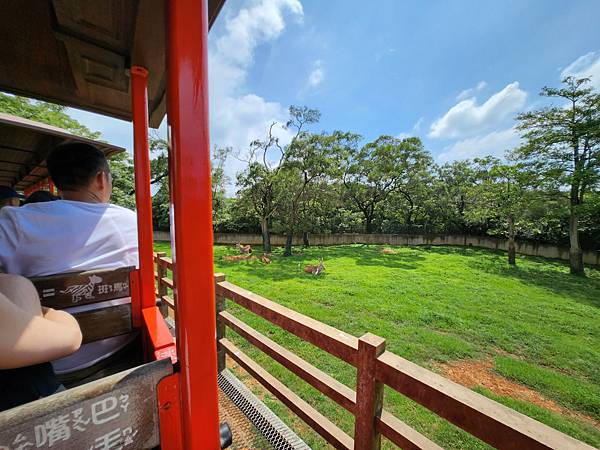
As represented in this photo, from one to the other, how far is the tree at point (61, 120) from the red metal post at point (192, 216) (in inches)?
295

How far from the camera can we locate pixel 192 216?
0.64 meters

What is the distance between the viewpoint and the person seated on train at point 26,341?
0.53 metres

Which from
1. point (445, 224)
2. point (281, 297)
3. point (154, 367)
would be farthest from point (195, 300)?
point (445, 224)

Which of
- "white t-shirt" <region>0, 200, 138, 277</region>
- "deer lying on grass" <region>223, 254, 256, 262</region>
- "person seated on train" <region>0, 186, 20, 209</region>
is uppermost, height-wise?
"person seated on train" <region>0, 186, 20, 209</region>

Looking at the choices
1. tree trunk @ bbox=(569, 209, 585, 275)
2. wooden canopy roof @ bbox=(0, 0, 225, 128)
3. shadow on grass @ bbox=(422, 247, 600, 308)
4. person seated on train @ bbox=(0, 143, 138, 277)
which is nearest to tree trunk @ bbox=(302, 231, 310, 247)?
shadow on grass @ bbox=(422, 247, 600, 308)

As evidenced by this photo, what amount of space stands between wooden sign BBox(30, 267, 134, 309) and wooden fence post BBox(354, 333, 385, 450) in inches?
50.8

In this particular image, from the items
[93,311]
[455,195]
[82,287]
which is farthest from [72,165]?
[455,195]

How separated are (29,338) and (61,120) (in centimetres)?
1355

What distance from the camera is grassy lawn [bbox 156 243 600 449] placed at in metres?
2.80

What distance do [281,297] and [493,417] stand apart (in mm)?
5475

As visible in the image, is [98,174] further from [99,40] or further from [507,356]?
[507,356]

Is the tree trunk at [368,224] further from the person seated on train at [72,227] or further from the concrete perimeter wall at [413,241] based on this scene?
the person seated on train at [72,227]

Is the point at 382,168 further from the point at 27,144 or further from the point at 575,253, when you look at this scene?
the point at 27,144

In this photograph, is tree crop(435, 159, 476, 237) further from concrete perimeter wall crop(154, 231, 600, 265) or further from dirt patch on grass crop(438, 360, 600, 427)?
dirt patch on grass crop(438, 360, 600, 427)
